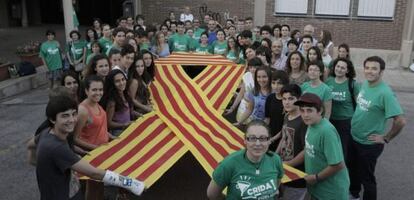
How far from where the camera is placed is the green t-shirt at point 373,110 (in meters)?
4.07

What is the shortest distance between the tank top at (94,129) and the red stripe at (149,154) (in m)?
0.47

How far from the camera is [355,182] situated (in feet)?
15.9

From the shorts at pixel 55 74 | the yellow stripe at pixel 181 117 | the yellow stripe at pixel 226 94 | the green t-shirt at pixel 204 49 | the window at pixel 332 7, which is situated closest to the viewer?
the yellow stripe at pixel 181 117

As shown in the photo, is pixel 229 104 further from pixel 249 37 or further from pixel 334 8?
pixel 334 8

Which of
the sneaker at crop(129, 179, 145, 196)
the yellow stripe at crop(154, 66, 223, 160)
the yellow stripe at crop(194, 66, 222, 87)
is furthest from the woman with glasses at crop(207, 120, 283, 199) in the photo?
the yellow stripe at crop(194, 66, 222, 87)

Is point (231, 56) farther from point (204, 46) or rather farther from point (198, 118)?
point (198, 118)

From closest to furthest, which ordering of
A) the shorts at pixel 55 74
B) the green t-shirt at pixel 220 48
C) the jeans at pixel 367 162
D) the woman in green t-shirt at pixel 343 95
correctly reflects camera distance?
the jeans at pixel 367 162, the woman in green t-shirt at pixel 343 95, the green t-shirt at pixel 220 48, the shorts at pixel 55 74

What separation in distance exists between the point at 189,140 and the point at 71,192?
1595 mm

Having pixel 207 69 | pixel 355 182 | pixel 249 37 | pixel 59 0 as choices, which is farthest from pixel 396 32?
pixel 59 0

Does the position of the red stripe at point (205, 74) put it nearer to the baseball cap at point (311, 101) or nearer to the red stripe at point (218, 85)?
the red stripe at point (218, 85)

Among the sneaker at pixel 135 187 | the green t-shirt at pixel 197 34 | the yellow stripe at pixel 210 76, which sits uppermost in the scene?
the green t-shirt at pixel 197 34

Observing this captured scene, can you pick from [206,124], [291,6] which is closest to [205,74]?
[206,124]

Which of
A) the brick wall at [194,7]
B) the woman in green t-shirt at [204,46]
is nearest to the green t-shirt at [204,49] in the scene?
the woman in green t-shirt at [204,46]

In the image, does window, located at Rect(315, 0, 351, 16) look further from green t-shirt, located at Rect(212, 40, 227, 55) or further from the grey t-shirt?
the grey t-shirt
